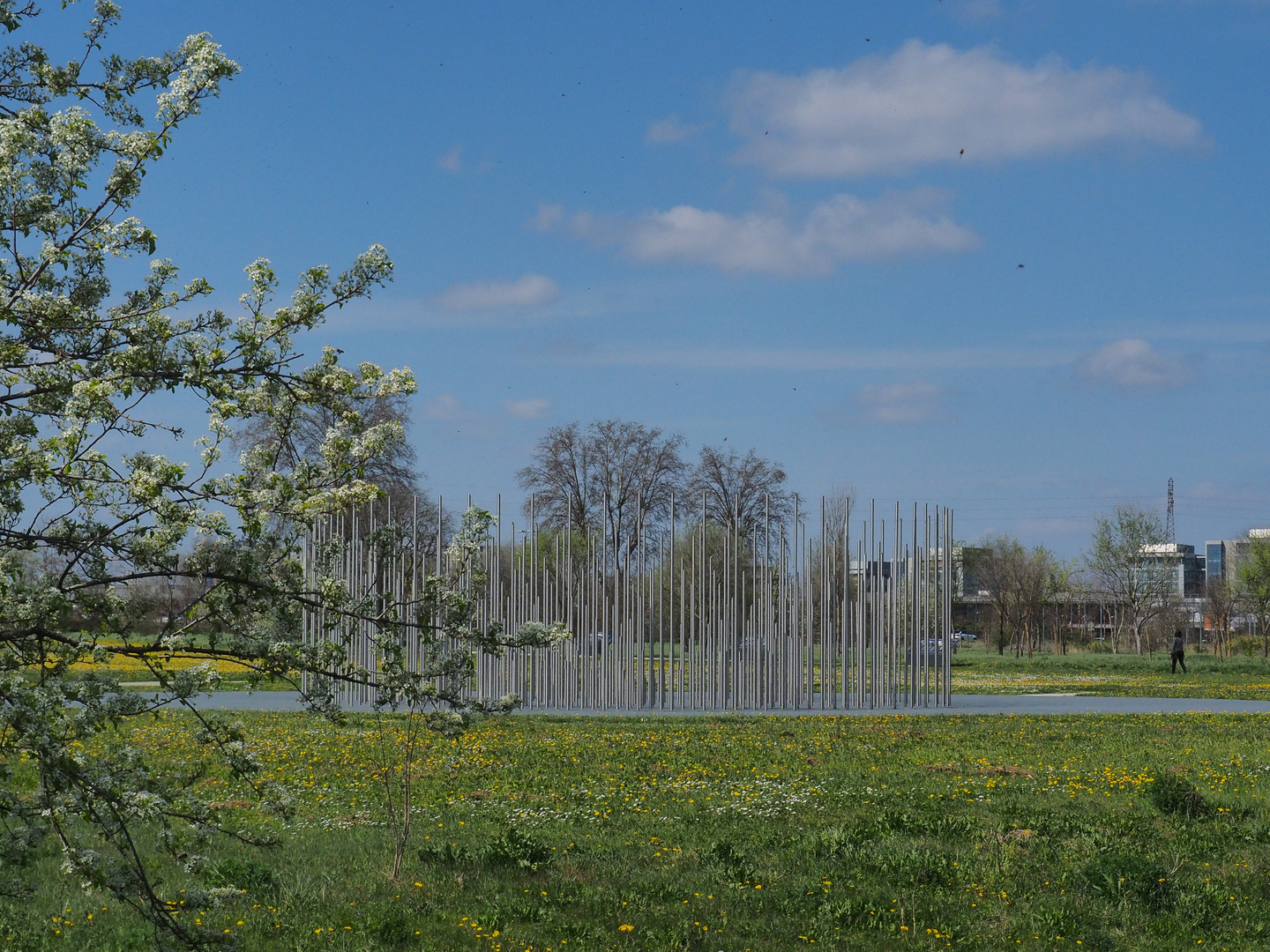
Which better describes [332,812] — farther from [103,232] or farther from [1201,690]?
[1201,690]

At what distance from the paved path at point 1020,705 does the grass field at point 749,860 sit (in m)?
7.91

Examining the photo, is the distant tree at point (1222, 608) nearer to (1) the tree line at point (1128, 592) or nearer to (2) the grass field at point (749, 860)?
(1) the tree line at point (1128, 592)

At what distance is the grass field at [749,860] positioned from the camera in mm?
7219

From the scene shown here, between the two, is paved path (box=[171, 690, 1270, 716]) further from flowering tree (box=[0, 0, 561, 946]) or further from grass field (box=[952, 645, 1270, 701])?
flowering tree (box=[0, 0, 561, 946])

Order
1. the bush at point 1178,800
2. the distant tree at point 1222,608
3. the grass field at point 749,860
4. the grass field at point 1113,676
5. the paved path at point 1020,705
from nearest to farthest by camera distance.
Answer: the grass field at point 749,860 → the bush at point 1178,800 → the paved path at point 1020,705 → the grass field at point 1113,676 → the distant tree at point 1222,608

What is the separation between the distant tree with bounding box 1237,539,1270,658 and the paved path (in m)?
31.1

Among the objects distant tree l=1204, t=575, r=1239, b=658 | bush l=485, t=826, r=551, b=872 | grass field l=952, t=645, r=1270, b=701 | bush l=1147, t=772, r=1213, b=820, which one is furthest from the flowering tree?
distant tree l=1204, t=575, r=1239, b=658

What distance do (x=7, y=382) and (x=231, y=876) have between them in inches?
169

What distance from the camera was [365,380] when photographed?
17.9 feet

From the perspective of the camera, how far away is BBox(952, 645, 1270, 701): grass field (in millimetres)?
29734

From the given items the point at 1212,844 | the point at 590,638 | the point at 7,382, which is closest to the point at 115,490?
the point at 7,382

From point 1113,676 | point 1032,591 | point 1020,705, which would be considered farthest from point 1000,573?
point 1020,705

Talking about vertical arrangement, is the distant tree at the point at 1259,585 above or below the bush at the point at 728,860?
above

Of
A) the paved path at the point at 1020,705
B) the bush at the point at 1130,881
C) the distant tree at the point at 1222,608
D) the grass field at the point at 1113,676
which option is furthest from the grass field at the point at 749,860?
the distant tree at the point at 1222,608
